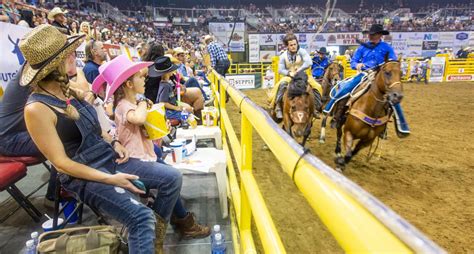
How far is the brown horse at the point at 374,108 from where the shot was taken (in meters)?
3.77

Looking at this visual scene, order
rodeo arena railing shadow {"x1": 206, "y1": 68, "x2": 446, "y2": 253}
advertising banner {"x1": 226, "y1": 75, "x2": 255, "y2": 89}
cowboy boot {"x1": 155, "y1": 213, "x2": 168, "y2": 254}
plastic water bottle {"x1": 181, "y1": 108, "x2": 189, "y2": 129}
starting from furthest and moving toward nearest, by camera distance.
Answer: advertising banner {"x1": 226, "y1": 75, "x2": 255, "y2": 89}, plastic water bottle {"x1": 181, "y1": 108, "x2": 189, "y2": 129}, cowboy boot {"x1": 155, "y1": 213, "x2": 168, "y2": 254}, rodeo arena railing shadow {"x1": 206, "y1": 68, "x2": 446, "y2": 253}

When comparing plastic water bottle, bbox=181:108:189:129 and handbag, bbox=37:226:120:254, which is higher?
plastic water bottle, bbox=181:108:189:129

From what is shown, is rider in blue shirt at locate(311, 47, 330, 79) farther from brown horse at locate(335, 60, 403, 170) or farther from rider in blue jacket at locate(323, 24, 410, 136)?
brown horse at locate(335, 60, 403, 170)

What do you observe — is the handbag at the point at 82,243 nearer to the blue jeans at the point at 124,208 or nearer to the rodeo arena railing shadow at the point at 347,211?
the blue jeans at the point at 124,208

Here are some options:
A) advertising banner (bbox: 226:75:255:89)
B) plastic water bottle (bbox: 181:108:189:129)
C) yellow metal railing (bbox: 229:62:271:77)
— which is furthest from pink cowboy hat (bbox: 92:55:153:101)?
yellow metal railing (bbox: 229:62:271:77)

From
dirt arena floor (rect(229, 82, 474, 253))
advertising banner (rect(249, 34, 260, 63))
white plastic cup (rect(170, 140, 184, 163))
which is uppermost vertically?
advertising banner (rect(249, 34, 260, 63))

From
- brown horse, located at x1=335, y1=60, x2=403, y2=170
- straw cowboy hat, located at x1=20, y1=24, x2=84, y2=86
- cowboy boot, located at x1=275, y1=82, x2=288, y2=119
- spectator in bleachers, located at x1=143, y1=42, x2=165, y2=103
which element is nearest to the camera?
straw cowboy hat, located at x1=20, y1=24, x2=84, y2=86

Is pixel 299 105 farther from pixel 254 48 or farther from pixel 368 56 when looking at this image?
pixel 254 48

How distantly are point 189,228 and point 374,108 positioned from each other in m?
3.04

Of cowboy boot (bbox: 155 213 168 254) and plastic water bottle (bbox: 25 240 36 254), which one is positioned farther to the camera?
cowboy boot (bbox: 155 213 168 254)

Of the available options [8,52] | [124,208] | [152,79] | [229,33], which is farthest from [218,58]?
[229,33]

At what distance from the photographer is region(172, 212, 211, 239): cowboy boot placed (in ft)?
8.39

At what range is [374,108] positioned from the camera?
4.05 metres

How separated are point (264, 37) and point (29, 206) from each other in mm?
20505
